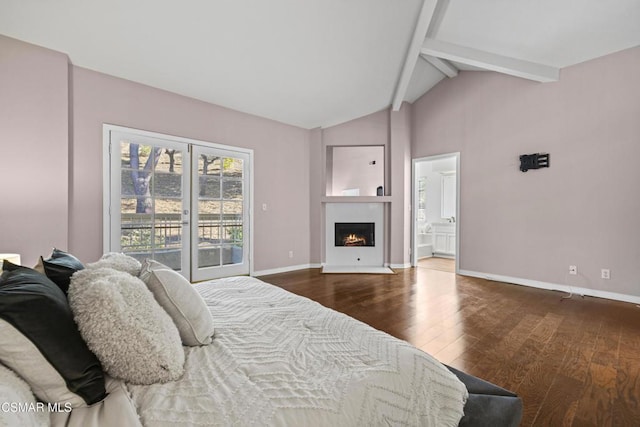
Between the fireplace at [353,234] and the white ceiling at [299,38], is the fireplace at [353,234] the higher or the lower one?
the lower one

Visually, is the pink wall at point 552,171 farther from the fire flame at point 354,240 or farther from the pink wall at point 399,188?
the fire flame at point 354,240

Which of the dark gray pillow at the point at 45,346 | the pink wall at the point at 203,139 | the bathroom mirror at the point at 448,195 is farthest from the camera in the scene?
the bathroom mirror at the point at 448,195

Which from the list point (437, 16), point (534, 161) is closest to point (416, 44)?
point (437, 16)

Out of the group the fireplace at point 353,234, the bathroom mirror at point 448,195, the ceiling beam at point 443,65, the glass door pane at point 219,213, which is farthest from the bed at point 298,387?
the bathroom mirror at point 448,195

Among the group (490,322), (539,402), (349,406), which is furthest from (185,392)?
(490,322)

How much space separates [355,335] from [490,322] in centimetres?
213

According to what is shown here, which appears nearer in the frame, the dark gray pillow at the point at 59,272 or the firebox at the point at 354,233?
the dark gray pillow at the point at 59,272

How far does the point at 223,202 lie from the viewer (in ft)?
13.4

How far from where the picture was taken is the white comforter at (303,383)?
2.46ft

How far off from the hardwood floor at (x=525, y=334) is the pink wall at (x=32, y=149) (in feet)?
8.75

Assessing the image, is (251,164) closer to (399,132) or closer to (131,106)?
(131,106)

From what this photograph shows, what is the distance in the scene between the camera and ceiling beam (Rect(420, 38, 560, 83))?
12.1 ft

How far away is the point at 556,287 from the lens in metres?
3.74

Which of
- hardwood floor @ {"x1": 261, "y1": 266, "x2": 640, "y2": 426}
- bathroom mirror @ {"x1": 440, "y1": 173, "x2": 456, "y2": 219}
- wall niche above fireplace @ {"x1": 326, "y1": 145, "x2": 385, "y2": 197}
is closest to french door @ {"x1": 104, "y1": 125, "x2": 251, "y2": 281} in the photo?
hardwood floor @ {"x1": 261, "y1": 266, "x2": 640, "y2": 426}
